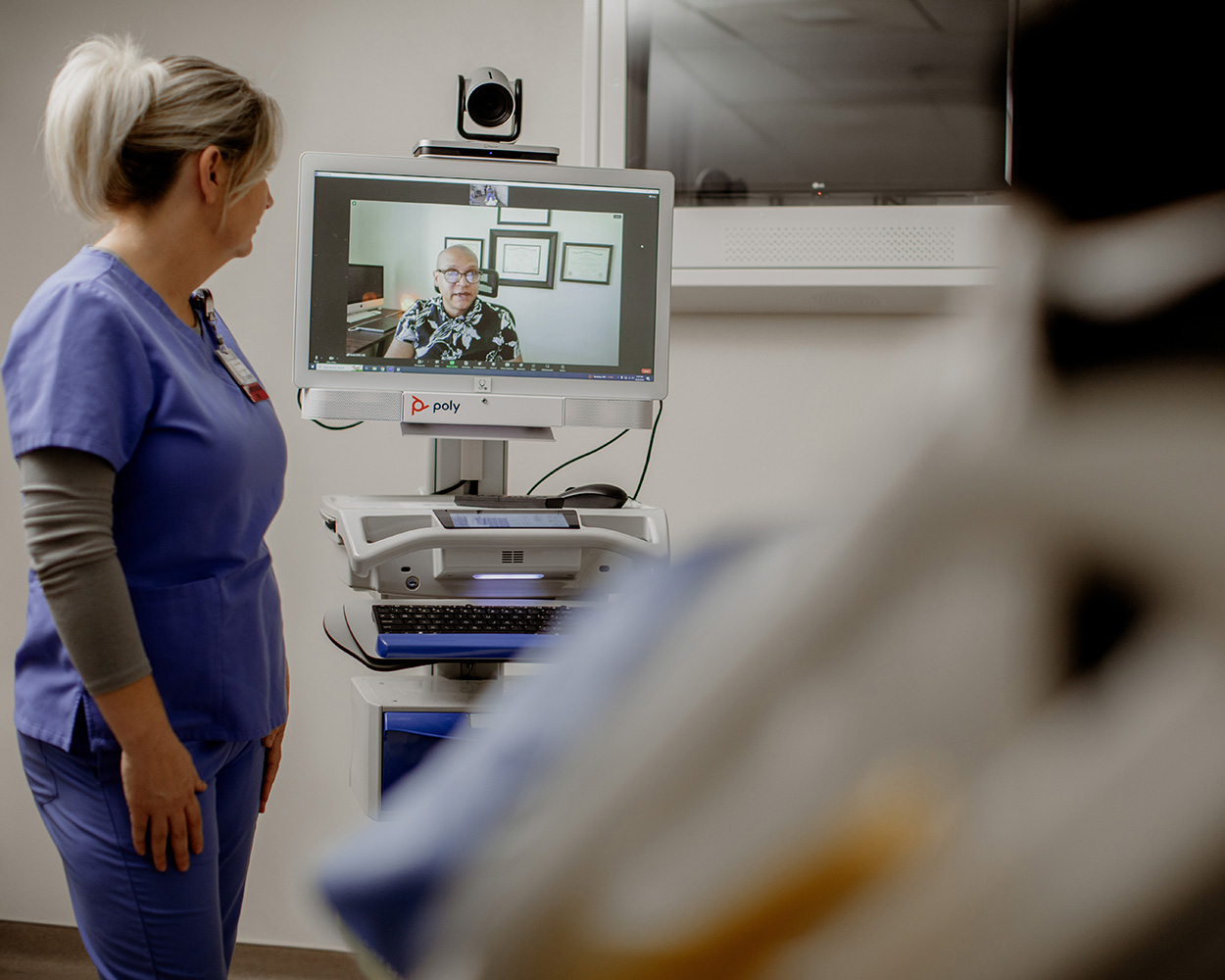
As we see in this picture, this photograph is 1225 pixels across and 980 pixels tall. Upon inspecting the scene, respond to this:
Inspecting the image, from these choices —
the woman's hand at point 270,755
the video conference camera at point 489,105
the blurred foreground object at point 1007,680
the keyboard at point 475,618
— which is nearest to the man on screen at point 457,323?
the video conference camera at point 489,105

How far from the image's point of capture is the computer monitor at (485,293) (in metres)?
1.66

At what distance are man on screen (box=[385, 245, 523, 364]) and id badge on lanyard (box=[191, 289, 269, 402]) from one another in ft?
1.14

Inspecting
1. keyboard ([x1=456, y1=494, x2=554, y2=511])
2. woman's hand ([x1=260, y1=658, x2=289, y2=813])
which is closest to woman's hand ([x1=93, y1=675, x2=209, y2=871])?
woman's hand ([x1=260, y1=658, x2=289, y2=813])

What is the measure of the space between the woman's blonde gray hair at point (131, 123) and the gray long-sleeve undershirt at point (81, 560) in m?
0.35

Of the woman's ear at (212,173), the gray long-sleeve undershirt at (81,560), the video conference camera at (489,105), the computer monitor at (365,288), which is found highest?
the video conference camera at (489,105)

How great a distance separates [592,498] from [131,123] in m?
0.84

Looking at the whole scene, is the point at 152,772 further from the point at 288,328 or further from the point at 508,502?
the point at 288,328

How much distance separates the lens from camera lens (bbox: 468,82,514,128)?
193 cm

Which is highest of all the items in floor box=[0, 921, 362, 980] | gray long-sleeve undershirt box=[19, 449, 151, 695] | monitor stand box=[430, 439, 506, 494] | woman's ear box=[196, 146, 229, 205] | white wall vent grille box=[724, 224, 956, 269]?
white wall vent grille box=[724, 224, 956, 269]

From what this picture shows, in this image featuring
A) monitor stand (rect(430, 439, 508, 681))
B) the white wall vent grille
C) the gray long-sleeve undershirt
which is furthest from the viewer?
the white wall vent grille

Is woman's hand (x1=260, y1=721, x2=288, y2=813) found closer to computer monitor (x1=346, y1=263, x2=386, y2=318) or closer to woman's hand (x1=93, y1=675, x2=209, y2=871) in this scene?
woman's hand (x1=93, y1=675, x2=209, y2=871)

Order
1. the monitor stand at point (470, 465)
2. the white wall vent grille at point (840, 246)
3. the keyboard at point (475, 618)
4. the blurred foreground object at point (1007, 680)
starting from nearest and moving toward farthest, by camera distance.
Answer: the blurred foreground object at point (1007, 680)
the keyboard at point (475, 618)
the monitor stand at point (470, 465)
the white wall vent grille at point (840, 246)

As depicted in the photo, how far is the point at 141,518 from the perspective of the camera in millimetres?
1161

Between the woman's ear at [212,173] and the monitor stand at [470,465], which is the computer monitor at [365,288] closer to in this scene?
the monitor stand at [470,465]
